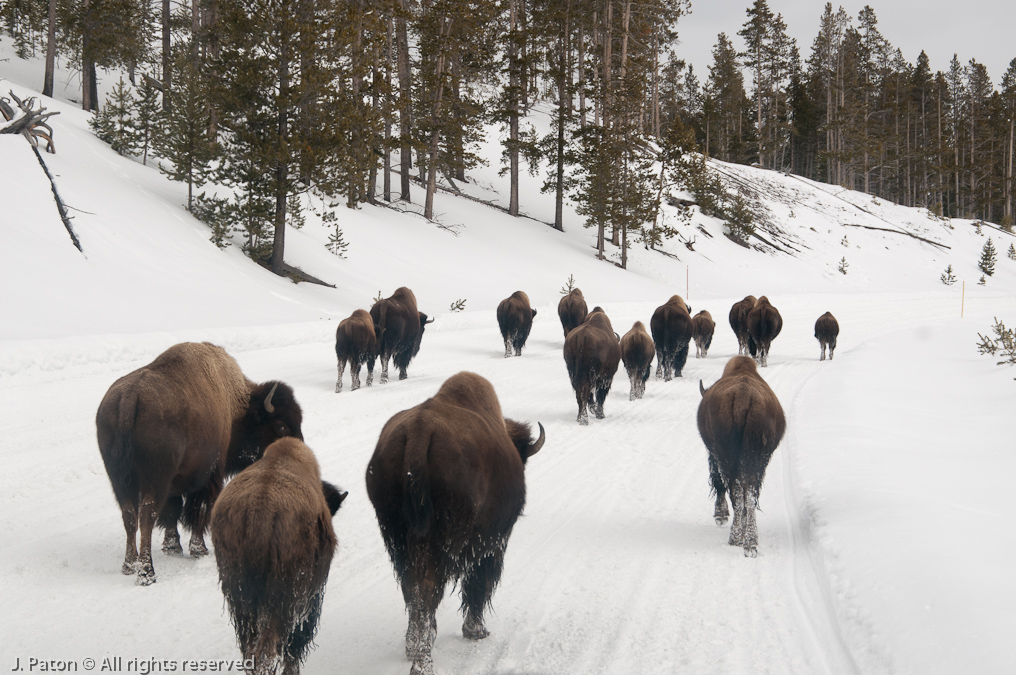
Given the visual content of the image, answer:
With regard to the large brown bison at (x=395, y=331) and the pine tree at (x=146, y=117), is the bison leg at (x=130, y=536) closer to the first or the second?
the large brown bison at (x=395, y=331)

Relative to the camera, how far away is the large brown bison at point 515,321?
16.7 m

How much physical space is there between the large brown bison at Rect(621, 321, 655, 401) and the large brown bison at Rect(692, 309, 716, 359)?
5.53 meters

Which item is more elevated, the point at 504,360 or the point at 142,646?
the point at 504,360

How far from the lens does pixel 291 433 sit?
571 cm

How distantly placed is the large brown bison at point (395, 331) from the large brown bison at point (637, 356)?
169 inches

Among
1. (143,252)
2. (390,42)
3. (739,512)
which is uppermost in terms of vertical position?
(390,42)

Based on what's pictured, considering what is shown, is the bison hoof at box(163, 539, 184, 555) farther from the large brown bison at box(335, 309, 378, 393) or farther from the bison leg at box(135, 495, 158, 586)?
the large brown bison at box(335, 309, 378, 393)

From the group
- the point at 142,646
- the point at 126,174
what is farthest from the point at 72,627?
the point at 126,174

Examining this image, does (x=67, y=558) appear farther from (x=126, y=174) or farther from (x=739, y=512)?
(x=126, y=174)

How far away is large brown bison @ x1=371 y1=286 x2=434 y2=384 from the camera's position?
1354cm

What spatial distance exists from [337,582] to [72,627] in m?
1.72

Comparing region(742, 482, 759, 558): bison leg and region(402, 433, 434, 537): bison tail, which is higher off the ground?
region(402, 433, 434, 537): bison tail

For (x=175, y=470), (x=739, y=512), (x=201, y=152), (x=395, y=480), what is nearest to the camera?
(x=395, y=480)

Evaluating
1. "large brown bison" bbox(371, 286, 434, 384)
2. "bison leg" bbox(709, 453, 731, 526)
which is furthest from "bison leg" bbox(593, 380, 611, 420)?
"large brown bison" bbox(371, 286, 434, 384)
